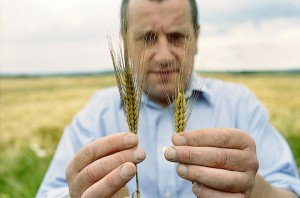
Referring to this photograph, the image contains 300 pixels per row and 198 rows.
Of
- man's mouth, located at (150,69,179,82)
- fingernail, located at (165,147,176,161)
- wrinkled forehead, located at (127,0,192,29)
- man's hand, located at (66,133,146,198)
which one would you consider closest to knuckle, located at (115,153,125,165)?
man's hand, located at (66,133,146,198)

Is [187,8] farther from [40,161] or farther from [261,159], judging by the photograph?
[40,161]

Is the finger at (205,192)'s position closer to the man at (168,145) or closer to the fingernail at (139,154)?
the man at (168,145)

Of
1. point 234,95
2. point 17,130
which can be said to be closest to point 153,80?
point 234,95

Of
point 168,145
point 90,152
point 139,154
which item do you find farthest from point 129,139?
point 168,145

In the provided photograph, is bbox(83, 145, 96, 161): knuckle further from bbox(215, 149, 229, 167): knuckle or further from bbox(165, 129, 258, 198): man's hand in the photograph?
bbox(215, 149, 229, 167): knuckle

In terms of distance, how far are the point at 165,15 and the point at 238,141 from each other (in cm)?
69

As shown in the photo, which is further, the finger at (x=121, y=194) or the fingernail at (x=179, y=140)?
the finger at (x=121, y=194)

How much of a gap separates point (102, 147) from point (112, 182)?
97mm

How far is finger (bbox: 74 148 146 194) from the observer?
1144 millimetres

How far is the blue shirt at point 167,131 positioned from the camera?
6.23ft

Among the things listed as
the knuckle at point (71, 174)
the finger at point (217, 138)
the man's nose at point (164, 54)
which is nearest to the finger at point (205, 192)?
the finger at point (217, 138)

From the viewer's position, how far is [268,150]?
1.92 meters

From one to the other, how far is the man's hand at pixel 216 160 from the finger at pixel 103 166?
81 mm

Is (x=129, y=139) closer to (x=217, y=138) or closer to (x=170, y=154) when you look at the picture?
(x=170, y=154)
